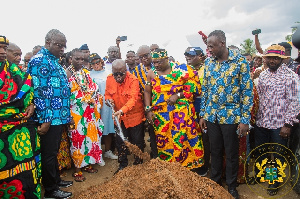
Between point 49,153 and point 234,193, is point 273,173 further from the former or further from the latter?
point 49,153

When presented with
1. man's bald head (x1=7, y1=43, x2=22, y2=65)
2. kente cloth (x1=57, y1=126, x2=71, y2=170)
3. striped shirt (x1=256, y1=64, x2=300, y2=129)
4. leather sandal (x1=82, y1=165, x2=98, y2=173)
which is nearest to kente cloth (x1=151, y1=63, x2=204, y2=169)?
striped shirt (x1=256, y1=64, x2=300, y2=129)

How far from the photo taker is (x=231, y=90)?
9.45ft

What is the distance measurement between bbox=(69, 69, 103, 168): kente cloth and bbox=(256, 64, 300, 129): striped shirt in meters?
2.61

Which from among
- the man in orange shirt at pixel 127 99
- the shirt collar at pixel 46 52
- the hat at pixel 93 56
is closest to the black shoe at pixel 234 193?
the man in orange shirt at pixel 127 99

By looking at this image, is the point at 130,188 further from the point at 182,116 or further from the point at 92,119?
the point at 92,119

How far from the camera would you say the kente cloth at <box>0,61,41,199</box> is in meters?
2.42

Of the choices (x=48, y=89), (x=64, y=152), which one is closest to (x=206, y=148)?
(x=64, y=152)

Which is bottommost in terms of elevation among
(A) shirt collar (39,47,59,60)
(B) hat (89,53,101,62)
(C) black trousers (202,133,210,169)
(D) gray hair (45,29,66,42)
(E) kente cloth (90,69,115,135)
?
(C) black trousers (202,133,210,169)

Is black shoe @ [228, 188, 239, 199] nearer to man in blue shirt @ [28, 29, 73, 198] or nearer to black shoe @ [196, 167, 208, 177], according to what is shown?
black shoe @ [196, 167, 208, 177]

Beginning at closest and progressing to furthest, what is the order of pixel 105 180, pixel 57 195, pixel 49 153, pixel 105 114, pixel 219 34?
pixel 219 34, pixel 49 153, pixel 57 195, pixel 105 180, pixel 105 114

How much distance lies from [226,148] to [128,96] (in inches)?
66.6

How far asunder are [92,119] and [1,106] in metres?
1.66

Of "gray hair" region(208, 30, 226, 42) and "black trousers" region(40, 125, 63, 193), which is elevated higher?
"gray hair" region(208, 30, 226, 42)

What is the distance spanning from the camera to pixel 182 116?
3535 mm
